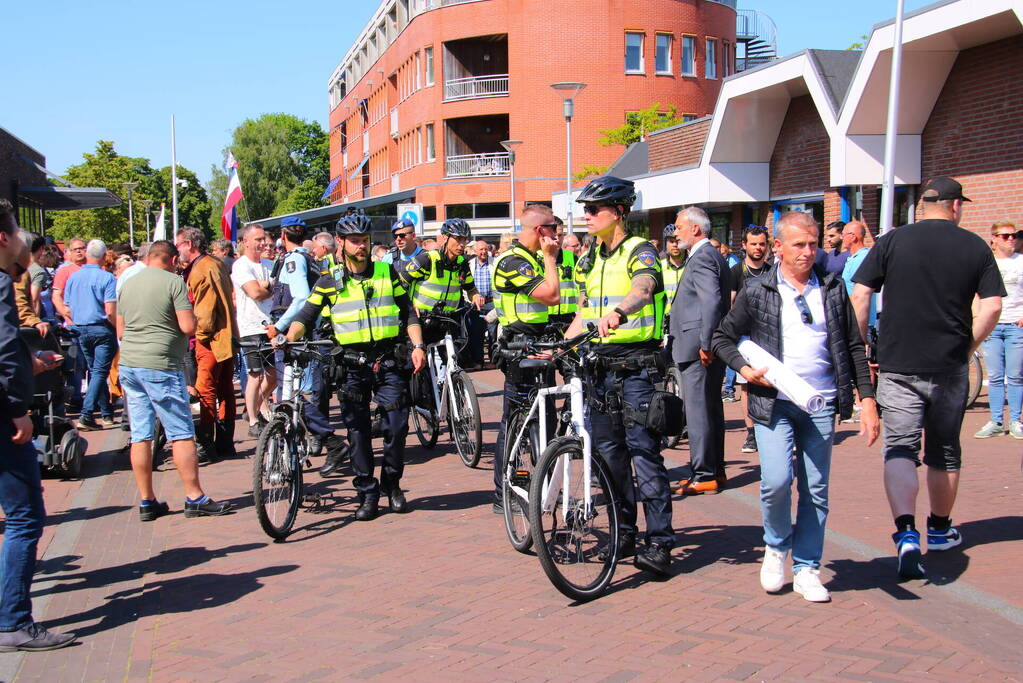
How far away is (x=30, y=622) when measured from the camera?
15.6 feet

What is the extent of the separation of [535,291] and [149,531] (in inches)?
120

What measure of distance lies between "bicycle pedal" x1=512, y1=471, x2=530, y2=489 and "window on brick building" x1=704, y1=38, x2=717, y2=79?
4494cm

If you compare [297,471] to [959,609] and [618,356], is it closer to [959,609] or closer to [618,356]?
[618,356]

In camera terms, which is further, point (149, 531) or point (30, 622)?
point (149, 531)

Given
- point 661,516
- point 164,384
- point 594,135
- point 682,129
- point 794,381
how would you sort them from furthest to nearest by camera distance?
point 594,135 → point 682,129 → point 164,384 → point 661,516 → point 794,381

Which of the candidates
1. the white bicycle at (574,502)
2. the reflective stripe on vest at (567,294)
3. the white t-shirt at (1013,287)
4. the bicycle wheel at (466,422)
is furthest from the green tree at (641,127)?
the white bicycle at (574,502)

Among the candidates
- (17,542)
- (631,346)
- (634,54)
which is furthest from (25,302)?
(634,54)

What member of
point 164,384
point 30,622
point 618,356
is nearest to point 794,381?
point 618,356

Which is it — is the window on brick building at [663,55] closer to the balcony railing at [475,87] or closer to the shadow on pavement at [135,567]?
the balcony railing at [475,87]

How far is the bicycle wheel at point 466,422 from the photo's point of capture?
→ 8688mm

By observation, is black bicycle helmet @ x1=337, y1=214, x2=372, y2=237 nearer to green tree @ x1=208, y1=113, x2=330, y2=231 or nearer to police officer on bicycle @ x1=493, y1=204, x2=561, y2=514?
police officer on bicycle @ x1=493, y1=204, x2=561, y2=514

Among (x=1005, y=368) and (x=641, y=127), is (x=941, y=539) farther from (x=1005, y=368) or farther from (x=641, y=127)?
(x=641, y=127)

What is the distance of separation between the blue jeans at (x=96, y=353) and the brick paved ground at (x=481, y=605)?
14.8ft

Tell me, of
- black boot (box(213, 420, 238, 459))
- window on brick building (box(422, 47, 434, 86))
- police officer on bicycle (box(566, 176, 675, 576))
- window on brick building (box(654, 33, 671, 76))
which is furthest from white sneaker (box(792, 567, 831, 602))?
window on brick building (box(422, 47, 434, 86))
